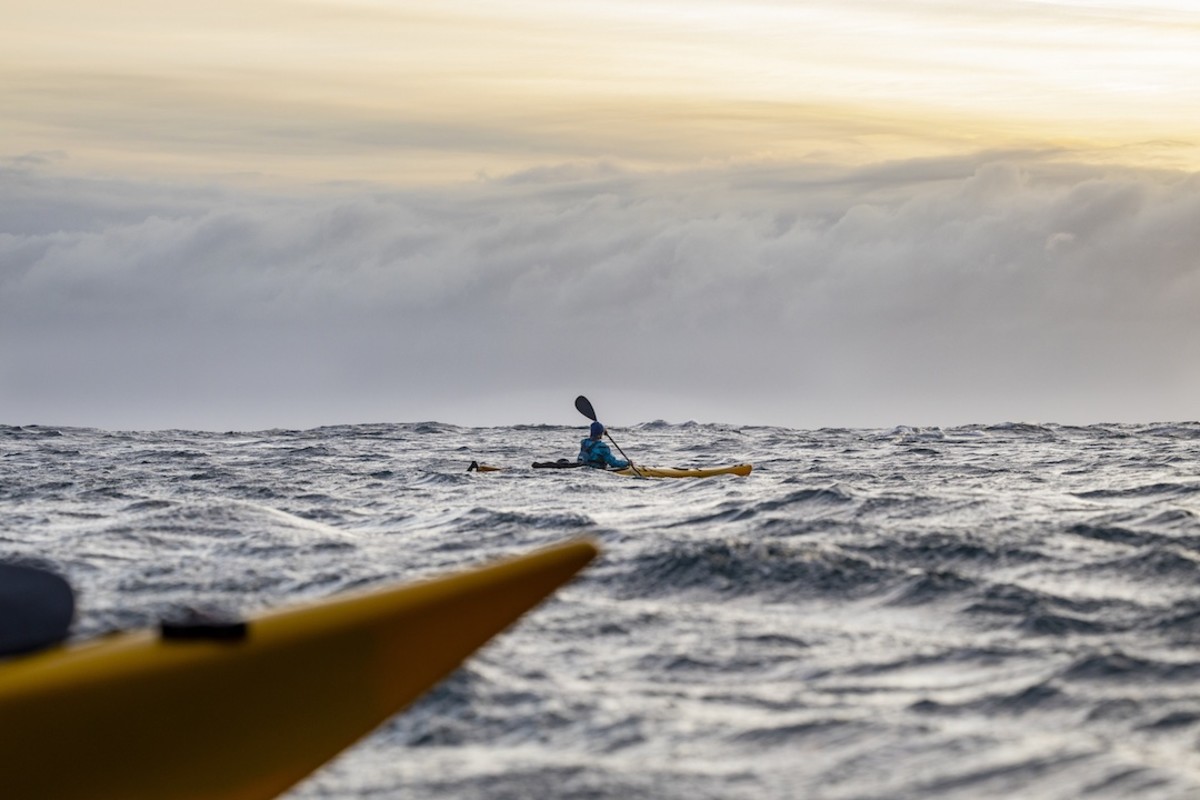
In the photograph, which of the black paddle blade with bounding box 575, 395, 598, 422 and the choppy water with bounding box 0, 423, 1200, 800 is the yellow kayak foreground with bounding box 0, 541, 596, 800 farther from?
the black paddle blade with bounding box 575, 395, 598, 422

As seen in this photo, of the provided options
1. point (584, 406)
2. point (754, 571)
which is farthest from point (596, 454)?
point (754, 571)

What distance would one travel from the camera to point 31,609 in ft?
16.8

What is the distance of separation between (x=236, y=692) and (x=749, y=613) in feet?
15.0

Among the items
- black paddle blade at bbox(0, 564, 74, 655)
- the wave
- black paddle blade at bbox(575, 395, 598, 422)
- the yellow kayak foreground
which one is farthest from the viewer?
black paddle blade at bbox(575, 395, 598, 422)

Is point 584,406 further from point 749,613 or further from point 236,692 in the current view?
point 236,692

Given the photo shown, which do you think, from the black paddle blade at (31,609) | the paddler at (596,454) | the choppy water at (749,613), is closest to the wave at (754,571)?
the choppy water at (749,613)

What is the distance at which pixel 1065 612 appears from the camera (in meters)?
8.62

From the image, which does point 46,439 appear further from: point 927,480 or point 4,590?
point 4,590

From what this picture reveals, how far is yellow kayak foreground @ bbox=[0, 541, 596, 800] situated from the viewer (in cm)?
477

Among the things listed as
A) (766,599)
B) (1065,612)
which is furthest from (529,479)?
(1065,612)

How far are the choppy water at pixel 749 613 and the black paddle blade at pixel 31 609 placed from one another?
3.84 feet

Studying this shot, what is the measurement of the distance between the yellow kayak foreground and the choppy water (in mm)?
389

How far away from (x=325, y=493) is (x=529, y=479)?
120 inches

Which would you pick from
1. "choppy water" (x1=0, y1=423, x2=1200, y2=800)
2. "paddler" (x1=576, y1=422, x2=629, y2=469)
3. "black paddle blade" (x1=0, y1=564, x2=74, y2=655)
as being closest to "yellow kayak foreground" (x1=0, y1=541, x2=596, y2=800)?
"black paddle blade" (x1=0, y1=564, x2=74, y2=655)
